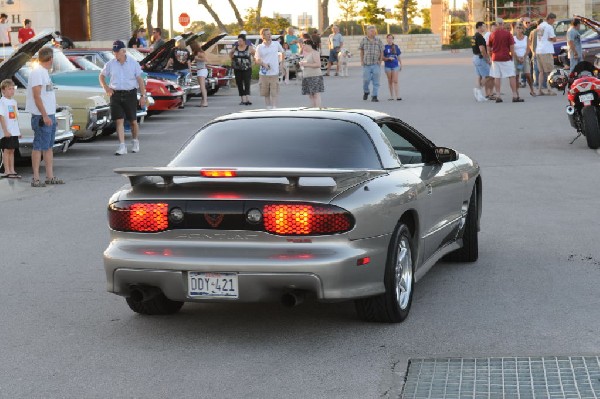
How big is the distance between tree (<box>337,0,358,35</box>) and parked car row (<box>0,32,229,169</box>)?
68431 mm

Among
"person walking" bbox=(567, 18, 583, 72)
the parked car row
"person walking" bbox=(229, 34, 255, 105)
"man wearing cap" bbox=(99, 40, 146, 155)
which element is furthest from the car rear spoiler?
"person walking" bbox=(229, 34, 255, 105)

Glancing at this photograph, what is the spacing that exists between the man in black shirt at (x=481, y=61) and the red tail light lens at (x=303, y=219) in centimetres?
2236

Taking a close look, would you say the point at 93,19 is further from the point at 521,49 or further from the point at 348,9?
the point at 348,9

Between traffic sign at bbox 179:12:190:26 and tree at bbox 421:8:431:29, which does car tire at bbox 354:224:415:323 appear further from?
tree at bbox 421:8:431:29

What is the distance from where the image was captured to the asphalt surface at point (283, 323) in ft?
21.2

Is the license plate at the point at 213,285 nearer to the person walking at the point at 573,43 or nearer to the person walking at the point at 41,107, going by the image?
the person walking at the point at 41,107

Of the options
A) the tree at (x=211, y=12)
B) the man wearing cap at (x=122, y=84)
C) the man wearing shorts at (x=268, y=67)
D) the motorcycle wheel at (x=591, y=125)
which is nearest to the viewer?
the motorcycle wheel at (x=591, y=125)

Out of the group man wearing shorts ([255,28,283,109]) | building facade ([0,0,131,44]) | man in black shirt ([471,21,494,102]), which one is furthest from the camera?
building facade ([0,0,131,44])

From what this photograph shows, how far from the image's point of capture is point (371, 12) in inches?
3787

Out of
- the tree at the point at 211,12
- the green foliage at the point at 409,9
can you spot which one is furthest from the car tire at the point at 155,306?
the green foliage at the point at 409,9

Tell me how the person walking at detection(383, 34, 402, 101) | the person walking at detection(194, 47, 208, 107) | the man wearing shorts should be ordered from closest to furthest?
the man wearing shorts
the person walking at detection(383, 34, 402, 101)
the person walking at detection(194, 47, 208, 107)

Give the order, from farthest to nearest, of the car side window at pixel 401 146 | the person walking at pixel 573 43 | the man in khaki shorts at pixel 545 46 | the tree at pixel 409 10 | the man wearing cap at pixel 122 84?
1. the tree at pixel 409 10
2. the man in khaki shorts at pixel 545 46
3. the person walking at pixel 573 43
4. the man wearing cap at pixel 122 84
5. the car side window at pixel 401 146

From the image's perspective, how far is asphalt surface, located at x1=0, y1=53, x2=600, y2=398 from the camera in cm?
645

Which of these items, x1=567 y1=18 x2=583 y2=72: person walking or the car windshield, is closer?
the car windshield
